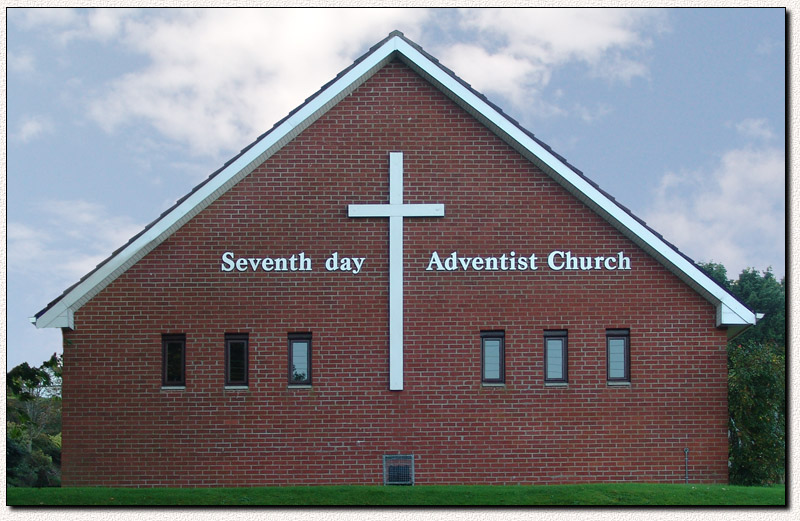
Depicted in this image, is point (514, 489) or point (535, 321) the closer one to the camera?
point (514, 489)

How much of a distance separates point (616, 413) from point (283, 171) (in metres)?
7.80

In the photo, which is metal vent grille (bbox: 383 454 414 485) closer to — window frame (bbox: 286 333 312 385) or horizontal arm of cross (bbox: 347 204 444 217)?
window frame (bbox: 286 333 312 385)

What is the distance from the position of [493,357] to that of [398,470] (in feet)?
9.11

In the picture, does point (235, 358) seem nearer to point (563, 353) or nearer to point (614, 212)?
point (563, 353)

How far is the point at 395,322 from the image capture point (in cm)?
1892

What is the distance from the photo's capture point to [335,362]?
18.9 m

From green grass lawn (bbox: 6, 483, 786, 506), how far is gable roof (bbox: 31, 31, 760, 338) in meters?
3.20

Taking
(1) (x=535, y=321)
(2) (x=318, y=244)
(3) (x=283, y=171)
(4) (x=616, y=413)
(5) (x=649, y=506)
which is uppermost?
(3) (x=283, y=171)

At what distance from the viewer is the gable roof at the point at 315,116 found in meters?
18.8

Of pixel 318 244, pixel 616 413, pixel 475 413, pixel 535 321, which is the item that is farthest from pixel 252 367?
pixel 616 413

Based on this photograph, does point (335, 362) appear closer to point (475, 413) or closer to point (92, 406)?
point (475, 413)

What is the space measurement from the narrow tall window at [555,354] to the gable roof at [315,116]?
2351 millimetres

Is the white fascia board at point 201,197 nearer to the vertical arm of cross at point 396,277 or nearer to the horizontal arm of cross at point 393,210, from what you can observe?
the vertical arm of cross at point 396,277

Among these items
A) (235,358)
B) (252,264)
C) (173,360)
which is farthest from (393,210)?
(173,360)
